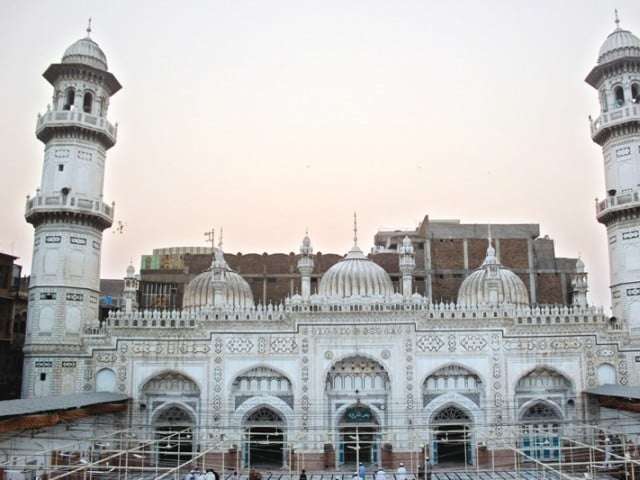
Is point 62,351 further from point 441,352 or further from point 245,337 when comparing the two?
point 441,352

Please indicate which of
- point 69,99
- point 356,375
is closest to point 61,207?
point 69,99

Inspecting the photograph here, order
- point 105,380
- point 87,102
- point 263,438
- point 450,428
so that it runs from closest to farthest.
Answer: point 450,428, point 105,380, point 263,438, point 87,102

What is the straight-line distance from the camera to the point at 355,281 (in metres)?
29.7

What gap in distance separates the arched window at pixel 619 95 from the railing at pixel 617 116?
77 centimetres

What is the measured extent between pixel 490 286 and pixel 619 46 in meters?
12.3

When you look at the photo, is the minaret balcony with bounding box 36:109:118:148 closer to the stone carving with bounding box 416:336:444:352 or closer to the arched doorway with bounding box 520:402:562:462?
the stone carving with bounding box 416:336:444:352

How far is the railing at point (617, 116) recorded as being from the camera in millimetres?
29797

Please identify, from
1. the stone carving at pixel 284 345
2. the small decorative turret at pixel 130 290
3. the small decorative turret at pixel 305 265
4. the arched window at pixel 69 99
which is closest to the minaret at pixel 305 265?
the small decorative turret at pixel 305 265

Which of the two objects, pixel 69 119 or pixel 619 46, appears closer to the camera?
pixel 69 119

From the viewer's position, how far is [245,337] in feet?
94.5

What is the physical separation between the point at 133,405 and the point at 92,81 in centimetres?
1462

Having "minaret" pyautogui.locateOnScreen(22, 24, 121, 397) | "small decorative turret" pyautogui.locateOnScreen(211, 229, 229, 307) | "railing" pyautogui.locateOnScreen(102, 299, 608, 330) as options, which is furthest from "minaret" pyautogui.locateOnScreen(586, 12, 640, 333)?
"minaret" pyautogui.locateOnScreen(22, 24, 121, 397)

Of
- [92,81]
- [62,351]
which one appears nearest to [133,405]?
[62,351]

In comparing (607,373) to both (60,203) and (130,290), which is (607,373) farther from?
(60,203)
